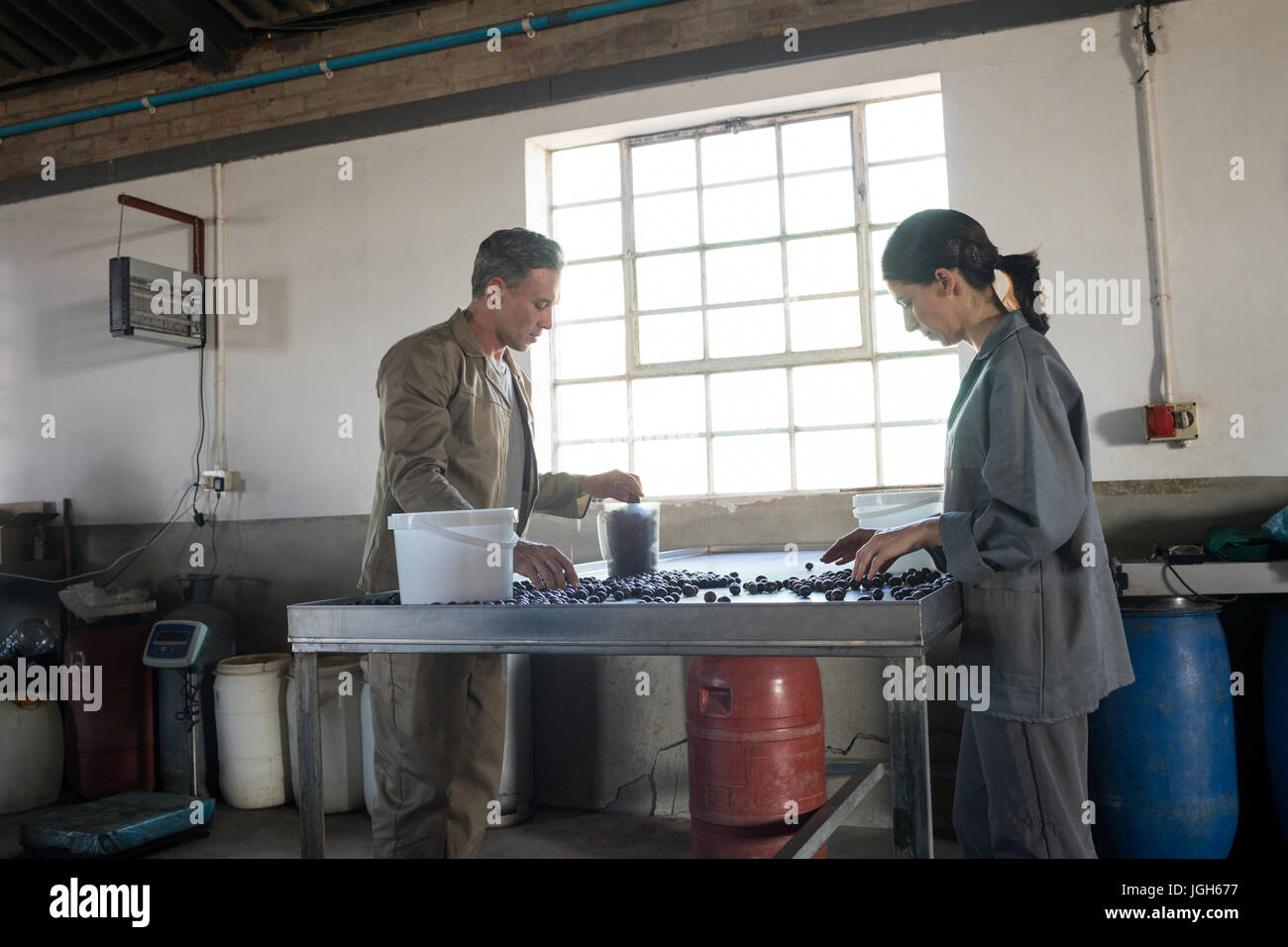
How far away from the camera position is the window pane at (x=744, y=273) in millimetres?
3516

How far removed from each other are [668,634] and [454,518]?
406mm

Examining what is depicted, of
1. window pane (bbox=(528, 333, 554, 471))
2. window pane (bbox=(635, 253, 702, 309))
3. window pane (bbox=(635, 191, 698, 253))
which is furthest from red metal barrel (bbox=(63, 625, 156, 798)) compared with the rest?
window pane (bbox=(635, 191, 698, 253))

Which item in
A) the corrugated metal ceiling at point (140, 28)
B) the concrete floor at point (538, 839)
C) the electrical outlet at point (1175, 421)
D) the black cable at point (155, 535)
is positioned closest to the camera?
the electrical outlet at point (1175, 421)

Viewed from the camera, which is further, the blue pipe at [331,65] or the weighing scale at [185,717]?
the blue pipe at [331,65]

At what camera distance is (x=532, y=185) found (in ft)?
12.1

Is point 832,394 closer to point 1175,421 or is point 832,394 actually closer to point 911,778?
point 1175,421

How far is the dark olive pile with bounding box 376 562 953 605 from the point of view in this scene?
57.4 inches

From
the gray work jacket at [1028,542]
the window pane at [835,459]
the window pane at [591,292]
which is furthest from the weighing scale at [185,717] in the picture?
the gray work jacket at [1028,542]

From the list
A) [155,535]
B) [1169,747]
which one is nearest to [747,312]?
[1169,747]

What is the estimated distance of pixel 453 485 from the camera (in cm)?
204

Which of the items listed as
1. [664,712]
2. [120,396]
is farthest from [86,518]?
[664,712]

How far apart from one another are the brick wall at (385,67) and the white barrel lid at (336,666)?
226 centimetres

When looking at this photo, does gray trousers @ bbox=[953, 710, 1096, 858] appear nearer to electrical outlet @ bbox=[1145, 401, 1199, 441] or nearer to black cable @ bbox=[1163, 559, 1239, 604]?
black cable @ bbox=[1163, 559, 1239, 604]

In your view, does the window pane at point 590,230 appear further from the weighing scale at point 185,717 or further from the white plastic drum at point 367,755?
the weighing scale at point 185,717
